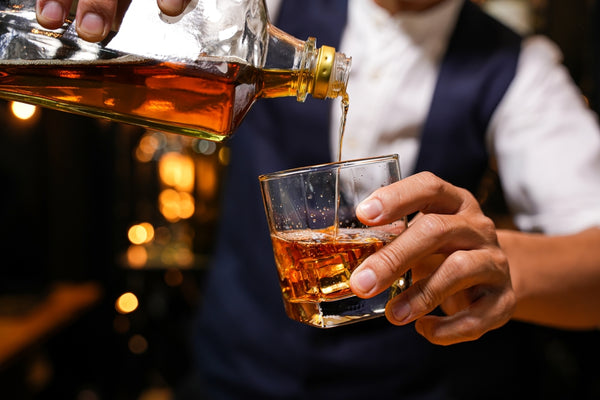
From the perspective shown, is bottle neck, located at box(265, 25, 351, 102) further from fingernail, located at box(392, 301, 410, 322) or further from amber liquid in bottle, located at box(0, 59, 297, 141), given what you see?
fingernail, located at box(392, 301, 410, 322)

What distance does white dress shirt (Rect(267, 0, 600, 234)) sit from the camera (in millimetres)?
1257

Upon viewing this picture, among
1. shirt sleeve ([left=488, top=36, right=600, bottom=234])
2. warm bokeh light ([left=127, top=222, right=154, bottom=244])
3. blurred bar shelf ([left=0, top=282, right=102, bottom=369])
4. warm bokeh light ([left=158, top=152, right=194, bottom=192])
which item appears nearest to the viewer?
shirt sleeve ([left=488, top=36, right=600, bottom=234])

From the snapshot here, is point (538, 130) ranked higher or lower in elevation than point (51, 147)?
higher

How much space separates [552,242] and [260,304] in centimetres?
77

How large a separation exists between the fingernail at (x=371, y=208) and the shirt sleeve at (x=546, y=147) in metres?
0.73

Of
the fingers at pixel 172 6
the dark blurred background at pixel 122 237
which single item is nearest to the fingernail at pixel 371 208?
the fingers at pixel 172 6

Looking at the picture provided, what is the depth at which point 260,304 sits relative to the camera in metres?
1.54

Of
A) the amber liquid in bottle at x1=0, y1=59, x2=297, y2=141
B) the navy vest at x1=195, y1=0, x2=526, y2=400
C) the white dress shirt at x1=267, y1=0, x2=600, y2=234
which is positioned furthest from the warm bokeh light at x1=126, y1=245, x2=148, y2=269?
the amber liquid in bottle at x1=0, y1=59, x2=297, y2=141

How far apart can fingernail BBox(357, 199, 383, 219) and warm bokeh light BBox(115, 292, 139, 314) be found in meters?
2.47

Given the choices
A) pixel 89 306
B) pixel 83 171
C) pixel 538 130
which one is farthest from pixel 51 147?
pixel 538 130

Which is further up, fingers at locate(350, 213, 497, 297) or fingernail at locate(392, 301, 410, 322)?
fingers at locate(350, 213, 497, 297)

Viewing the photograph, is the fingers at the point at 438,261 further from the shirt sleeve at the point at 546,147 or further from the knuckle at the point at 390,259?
the shirt sleeve at the point at 546,147

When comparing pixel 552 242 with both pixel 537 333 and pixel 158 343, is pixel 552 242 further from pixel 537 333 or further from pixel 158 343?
pixel 158 343

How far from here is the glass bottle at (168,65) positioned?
0.71m
